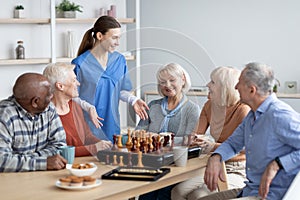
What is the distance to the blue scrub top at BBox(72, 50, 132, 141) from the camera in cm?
325

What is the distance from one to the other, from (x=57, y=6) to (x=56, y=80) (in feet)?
9.46

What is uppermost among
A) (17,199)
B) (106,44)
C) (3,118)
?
(106,44)

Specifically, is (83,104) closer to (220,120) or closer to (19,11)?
(220,120)

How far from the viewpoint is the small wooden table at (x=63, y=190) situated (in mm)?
2406

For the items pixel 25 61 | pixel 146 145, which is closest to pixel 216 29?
pixel 25 61

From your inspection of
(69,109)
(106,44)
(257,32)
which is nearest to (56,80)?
(69,109)

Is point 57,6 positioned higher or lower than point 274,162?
higher

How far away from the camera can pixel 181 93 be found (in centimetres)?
321

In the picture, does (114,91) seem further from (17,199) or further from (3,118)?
Answer: (17,199)

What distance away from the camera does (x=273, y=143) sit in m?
2.81

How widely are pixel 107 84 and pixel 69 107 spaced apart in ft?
0.84

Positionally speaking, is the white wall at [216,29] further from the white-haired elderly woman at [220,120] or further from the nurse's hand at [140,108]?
the nurse's hand at [140,108]

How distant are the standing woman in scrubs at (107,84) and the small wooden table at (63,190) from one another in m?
0.39

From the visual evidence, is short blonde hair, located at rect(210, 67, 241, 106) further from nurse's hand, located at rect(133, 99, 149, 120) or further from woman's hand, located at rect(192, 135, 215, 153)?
nurse's hand, located at rect(133, 99, 149, 120)
